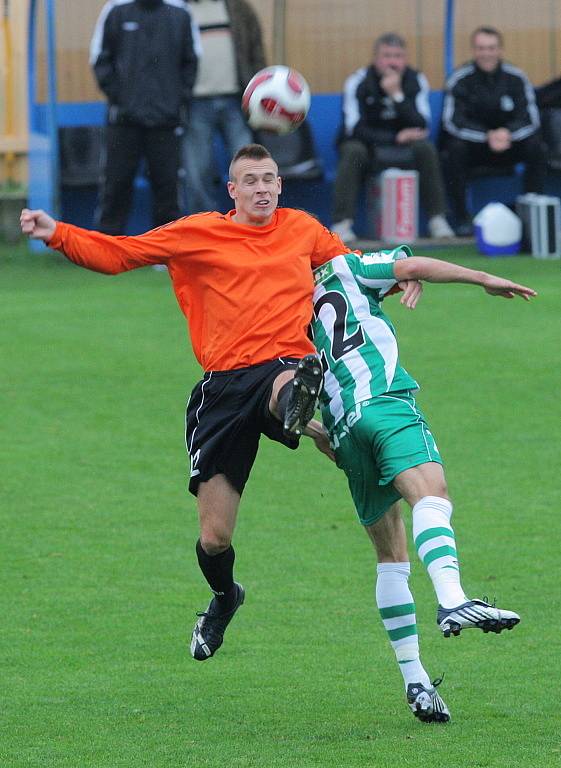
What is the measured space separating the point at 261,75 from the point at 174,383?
390cm

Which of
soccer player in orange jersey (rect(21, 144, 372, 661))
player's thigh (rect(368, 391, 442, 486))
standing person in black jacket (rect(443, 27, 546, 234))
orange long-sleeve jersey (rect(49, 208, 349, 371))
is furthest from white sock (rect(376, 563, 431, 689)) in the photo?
standing person in black jacket (rect(443, 27, 546, 234))

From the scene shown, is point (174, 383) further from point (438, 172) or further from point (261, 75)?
point (438, 172)

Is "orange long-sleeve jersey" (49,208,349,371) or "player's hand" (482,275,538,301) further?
"orange long-sleeve jersey" (49,208,349,371)

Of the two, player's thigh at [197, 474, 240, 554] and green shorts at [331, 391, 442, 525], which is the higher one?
green shorts at [331, 391, 442, 525]

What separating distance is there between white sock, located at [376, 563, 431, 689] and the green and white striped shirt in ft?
1.93

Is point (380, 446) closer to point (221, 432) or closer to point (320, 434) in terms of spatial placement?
point (320, 434)

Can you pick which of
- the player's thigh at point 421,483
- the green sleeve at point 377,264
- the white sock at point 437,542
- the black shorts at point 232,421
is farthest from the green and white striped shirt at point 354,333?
the white sock at point 437,542

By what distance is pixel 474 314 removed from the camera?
45.4 ft

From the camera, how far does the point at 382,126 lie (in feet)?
53.0

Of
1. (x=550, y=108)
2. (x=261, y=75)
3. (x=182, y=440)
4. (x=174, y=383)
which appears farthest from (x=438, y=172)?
(x=261, y=75)

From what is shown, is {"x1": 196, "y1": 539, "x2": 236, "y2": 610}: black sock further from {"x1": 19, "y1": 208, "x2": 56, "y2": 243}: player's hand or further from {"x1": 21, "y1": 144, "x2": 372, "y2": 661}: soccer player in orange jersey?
{"x1": 19, "y1": 208, "x2": 56, "y2": 243}: player's hand

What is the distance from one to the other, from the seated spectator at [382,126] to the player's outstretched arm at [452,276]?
10023 millimetres

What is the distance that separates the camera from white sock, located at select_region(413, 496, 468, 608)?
5.23 m

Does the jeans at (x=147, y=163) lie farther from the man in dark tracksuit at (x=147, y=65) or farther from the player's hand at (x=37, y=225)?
the player's hand at (x=37, y=225)
